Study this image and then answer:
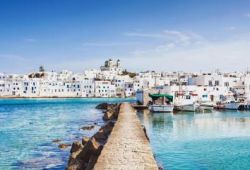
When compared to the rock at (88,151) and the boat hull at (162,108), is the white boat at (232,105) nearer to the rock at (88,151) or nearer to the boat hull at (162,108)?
the boat hull at (162,108)

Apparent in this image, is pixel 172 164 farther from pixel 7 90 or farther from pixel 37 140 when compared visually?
pixel 7 90

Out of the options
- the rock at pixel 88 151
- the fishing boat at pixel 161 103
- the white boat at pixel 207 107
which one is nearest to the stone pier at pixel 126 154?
the rock at pixel 88 151

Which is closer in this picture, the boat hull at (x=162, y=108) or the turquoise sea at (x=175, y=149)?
the turquoise sea at (x=175, y=149)

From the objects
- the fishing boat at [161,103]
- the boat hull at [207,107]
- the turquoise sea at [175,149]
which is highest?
the fishing boat at [161,103]

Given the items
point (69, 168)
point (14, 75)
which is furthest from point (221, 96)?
point (14, 75)

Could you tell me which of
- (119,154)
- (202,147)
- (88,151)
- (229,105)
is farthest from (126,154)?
(229,105)

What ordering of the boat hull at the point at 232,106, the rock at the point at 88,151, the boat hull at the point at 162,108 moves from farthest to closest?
the boat hull at the point at 232,106, the boat hull at the point at 162,108, the rock at the point at 88,151

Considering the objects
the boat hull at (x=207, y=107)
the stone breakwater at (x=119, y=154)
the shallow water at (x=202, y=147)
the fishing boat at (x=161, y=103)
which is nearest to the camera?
the stone breakwater at (x=119, y=154)

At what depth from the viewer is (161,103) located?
65.8 metres

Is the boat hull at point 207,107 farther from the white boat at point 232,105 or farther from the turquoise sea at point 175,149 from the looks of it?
the turquoise sea at point 175,149

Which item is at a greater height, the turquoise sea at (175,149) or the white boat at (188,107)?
the white boat at (188,107)

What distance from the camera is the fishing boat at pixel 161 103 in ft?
198

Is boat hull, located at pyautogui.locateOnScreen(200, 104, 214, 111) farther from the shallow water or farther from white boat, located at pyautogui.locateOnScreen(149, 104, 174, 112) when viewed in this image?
the shallow water

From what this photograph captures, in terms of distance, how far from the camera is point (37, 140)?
3169 centimetres
